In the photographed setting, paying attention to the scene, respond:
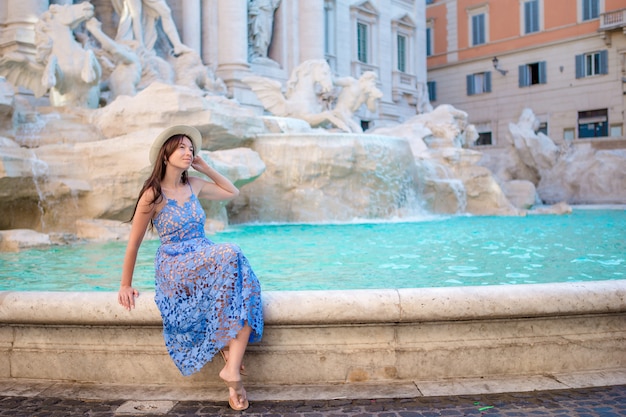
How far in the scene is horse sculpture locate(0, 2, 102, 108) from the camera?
10.3 metres

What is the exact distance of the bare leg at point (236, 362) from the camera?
7.61ft

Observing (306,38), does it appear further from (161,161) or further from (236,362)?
(236,362)

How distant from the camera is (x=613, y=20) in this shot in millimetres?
23969

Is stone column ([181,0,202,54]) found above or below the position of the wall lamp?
below

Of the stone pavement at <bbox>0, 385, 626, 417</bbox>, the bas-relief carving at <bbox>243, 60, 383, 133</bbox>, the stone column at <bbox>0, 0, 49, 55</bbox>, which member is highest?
the stone column at <bbox>0, 0, 49, 55</bbox>

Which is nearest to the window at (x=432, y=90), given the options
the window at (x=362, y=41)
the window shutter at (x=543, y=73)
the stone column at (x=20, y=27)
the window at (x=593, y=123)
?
the window shutter at (x=543, y=73)

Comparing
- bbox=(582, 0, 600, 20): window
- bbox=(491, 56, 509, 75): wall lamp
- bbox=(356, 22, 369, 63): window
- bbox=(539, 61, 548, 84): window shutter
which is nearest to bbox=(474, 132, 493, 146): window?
bbox=(491, 56, 509, 75): wall lamp

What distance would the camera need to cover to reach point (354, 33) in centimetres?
2291

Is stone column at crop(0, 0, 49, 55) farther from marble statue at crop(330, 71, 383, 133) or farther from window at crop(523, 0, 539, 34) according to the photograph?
window at crop(523, 0, 539, 34)

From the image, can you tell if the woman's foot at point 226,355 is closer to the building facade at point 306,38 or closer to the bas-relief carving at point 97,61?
the bas-relief carving at point 97,61

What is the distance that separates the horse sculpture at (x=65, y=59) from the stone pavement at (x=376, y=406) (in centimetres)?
879

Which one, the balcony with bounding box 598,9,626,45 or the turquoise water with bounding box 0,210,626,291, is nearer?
the turquoise water with bounding box 0,210,626,291

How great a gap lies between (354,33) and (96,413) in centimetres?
2193

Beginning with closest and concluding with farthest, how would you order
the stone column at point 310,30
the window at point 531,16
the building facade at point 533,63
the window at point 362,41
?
the stone column at point 310,30
the window at point 362,41
the building facade at point 533,63
the window at point 531,16
